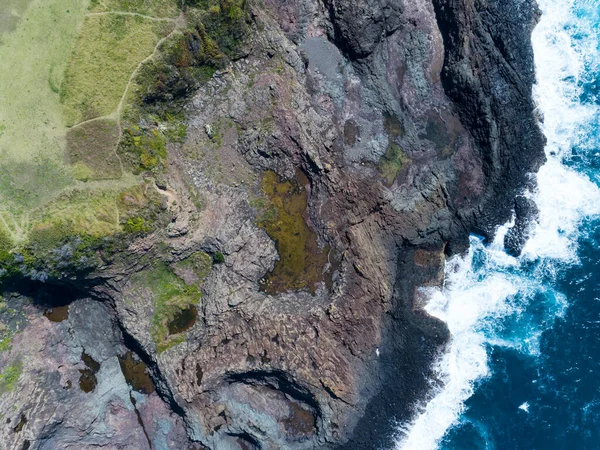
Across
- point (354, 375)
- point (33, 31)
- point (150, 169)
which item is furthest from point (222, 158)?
point (354, 375)

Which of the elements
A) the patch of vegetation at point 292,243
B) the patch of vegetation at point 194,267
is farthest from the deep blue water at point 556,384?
the patch of vegetation at point 194,267

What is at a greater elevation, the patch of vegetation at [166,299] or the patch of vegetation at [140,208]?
the patch of vegetation at [140,208]

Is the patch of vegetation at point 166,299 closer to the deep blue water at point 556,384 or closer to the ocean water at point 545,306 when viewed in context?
the ocean water at point 545,306

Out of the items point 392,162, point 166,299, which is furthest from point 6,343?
point 392,162

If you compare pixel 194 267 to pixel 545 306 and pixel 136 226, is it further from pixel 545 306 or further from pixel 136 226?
pixel 545 306

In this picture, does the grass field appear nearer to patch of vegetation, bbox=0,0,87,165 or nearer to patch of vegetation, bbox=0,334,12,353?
patch of vegetation, bbox=0,0,87,165
